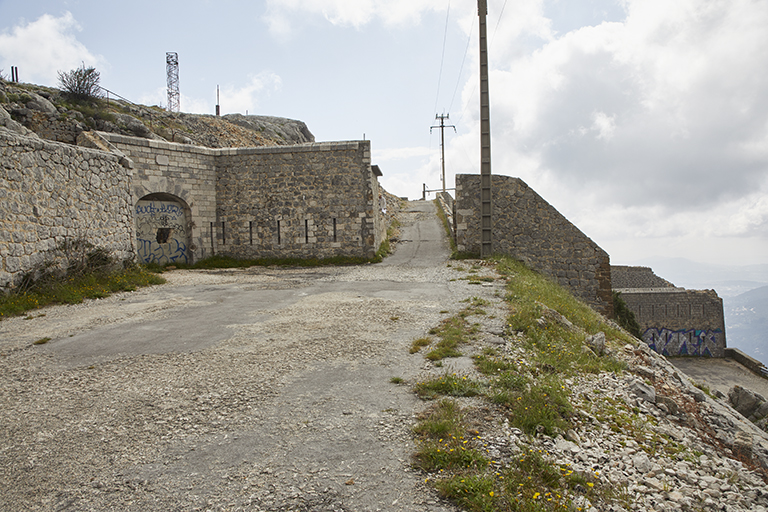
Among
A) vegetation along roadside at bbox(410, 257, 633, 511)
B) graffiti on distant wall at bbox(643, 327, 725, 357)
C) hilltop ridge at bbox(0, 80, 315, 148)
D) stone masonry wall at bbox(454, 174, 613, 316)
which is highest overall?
hilltop ridge at bbox(0, 80, 315, 148)

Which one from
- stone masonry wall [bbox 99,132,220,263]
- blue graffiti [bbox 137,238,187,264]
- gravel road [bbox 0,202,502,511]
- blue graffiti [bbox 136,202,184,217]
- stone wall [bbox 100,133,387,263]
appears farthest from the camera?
stone wall [bbox 100,133,387,263]

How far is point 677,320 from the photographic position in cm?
2467

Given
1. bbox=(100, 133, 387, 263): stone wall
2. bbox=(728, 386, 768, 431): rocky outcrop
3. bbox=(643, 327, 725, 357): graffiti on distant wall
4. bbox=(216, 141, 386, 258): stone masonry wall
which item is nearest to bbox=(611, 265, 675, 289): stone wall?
bbox=(643, 327, 725, 357): graffiti on distant wall

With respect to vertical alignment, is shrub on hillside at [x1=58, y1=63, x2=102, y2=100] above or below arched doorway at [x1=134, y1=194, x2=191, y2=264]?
above

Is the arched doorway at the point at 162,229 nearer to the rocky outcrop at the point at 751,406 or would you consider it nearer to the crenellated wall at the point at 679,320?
the rocky outcrop at the point at 751,406

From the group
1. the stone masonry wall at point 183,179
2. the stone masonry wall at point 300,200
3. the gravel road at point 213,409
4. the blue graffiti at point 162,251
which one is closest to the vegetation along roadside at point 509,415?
the gravel road at point 213,409

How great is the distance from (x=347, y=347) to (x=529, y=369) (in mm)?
2100

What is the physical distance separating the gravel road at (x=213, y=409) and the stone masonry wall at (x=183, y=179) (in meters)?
7.72

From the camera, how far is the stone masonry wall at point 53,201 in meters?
8.16

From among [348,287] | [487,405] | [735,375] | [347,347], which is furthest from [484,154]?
[735,375]

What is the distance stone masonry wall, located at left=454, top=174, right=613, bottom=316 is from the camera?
14875 mm

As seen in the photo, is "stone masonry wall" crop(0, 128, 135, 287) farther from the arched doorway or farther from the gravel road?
the arched doorway

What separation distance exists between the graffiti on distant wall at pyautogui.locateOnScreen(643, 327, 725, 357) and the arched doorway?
947 inches

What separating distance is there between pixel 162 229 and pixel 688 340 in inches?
1071
